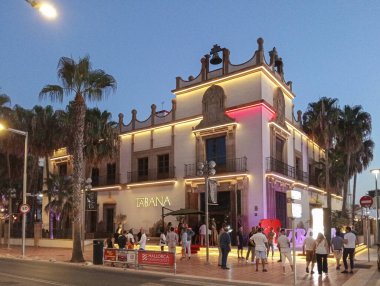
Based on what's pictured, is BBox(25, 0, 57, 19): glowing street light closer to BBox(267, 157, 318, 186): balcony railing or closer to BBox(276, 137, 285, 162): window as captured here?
BBox(267, 157, 318, 186): balcony railing

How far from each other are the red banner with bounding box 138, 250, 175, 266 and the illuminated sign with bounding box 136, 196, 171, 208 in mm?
15879

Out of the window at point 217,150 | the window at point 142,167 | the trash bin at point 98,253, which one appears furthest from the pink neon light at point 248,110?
the trash bin at point 98,253

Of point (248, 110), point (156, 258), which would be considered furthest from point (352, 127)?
point (156, 258)

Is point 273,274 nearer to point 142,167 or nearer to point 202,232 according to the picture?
point 202,232

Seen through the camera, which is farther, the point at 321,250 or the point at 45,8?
the point at 321,250

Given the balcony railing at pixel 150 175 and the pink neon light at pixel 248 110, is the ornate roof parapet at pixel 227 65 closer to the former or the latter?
the pink neon light at pixel 248 110

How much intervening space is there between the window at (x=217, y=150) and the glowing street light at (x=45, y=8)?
25.8 m

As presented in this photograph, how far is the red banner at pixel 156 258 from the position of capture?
17406 millimetres

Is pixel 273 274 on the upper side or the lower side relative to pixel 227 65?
lower

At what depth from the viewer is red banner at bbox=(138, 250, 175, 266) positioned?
17.4 meters

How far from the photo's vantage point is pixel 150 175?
35.9 metres

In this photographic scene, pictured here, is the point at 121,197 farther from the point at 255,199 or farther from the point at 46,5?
the point at 46,5

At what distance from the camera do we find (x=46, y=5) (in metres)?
6.10

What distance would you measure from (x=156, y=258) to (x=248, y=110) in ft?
49.6
